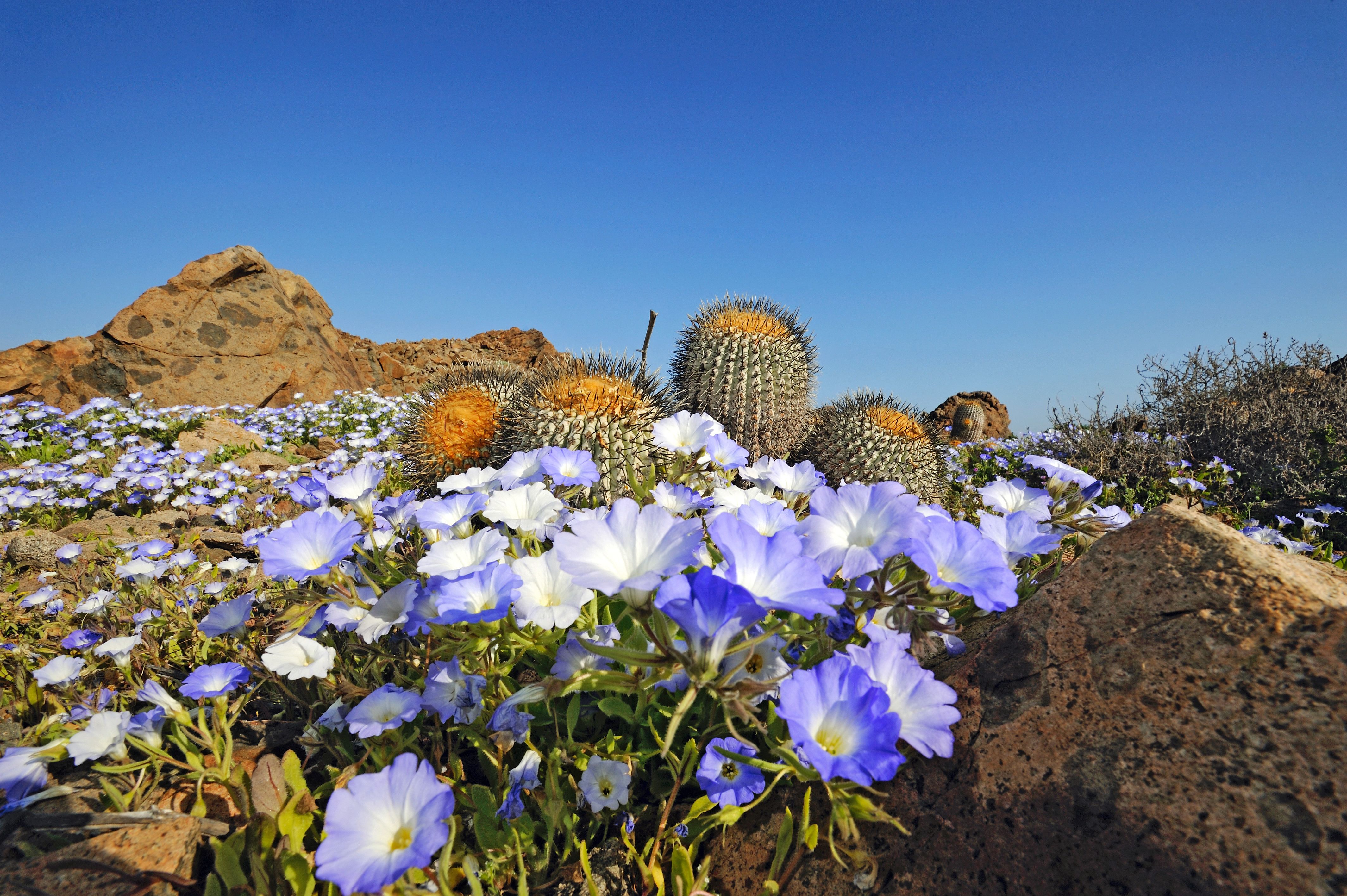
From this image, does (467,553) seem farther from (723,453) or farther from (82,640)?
(82,640)

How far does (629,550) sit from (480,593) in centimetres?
33

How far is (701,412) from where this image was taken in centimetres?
437

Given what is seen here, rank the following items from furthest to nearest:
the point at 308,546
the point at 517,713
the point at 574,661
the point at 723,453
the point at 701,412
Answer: the point at 701,412, the point at 723,453, the point at 308,546, the point at 517,713, the point at 574,661

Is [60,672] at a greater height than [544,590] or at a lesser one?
lesser

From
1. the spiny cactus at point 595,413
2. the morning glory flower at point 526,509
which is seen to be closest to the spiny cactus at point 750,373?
the spiny cactus at point 595,413

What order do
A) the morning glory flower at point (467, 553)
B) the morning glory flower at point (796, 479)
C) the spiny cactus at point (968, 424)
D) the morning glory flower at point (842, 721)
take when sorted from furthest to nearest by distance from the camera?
the spiny cactus at point (968, 424), the morning glory flower at point (796, 479), the morning glory flower at point (467, 553), the morning glory flower at point (842, 721)

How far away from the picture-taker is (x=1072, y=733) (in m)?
1.25

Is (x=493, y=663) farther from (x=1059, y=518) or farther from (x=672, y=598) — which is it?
(x=1059, y=518)

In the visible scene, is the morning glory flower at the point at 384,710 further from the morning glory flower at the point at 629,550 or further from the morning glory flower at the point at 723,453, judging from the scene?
the morning glory flower at the point at 723,453

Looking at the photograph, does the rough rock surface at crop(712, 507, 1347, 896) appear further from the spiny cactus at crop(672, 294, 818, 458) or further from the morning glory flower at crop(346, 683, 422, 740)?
the spiny cactus at crop(672, 294, 818, 458)

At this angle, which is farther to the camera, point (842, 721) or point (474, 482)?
point (474, 482)

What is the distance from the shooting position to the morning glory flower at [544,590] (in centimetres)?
136

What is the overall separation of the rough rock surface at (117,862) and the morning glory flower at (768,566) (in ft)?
4.48

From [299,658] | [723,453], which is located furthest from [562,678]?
[723,453]
